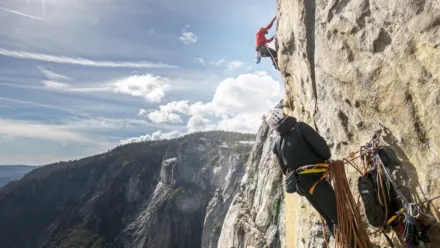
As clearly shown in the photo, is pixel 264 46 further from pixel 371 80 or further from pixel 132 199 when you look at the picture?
pixel 132 199

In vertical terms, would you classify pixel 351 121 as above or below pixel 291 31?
below

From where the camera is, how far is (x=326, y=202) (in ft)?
22.1

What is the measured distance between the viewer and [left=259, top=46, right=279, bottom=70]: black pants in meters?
15.4

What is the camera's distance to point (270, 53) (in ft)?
50.6

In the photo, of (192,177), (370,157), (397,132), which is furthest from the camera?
(192,177)

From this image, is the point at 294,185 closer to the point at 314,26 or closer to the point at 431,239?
the point at 431,239

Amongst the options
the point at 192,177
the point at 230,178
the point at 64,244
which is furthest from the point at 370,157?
the point at 64,244

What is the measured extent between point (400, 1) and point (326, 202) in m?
3.81

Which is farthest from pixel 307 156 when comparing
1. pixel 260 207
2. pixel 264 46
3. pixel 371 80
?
pixel 260 207

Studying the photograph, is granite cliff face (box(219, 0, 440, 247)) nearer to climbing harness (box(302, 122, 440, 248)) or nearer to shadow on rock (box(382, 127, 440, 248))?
shadow on rock (box(382, 127, 440, 248))

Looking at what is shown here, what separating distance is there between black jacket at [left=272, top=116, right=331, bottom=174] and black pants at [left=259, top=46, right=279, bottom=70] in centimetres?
877

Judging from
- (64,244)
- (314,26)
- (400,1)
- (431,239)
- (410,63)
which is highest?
(314,26)

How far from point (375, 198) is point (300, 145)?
5.37ft

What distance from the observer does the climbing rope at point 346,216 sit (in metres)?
6.45
